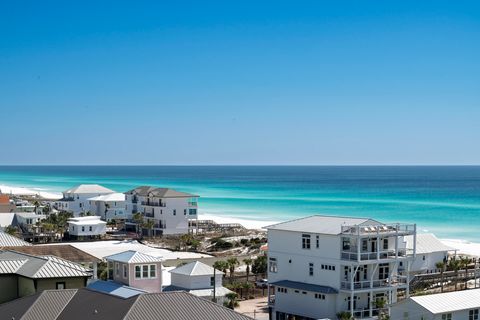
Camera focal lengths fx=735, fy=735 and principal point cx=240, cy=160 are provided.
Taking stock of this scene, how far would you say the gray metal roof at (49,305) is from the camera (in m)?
23.3

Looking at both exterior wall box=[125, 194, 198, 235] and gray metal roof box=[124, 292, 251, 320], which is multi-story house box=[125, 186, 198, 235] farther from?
gray metal roof box=[124, 292, 251, 320]

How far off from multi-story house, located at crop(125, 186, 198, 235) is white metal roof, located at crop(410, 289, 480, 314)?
5142 cm

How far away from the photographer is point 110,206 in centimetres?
9375

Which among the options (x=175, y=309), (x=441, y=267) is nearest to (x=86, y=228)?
(x=441, y=267)

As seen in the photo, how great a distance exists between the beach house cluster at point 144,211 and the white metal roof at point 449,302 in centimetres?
5087

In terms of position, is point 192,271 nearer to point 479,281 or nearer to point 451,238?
point 479,281

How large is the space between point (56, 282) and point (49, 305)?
4959 millimetres

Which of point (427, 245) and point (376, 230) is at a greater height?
point (376, 230)

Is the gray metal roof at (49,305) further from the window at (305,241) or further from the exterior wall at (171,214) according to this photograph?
the exterior wall at (171,214)

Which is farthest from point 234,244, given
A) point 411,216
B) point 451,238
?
point 411,216

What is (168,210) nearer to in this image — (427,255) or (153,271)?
(427,255)

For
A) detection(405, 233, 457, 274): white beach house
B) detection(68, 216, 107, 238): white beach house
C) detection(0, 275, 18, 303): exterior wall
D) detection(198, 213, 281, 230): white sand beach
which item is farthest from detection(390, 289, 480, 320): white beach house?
detection(198, 213, 281, 230): white sand beach

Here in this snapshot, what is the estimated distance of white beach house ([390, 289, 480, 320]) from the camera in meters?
31.9

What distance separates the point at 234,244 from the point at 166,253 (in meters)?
10.1
